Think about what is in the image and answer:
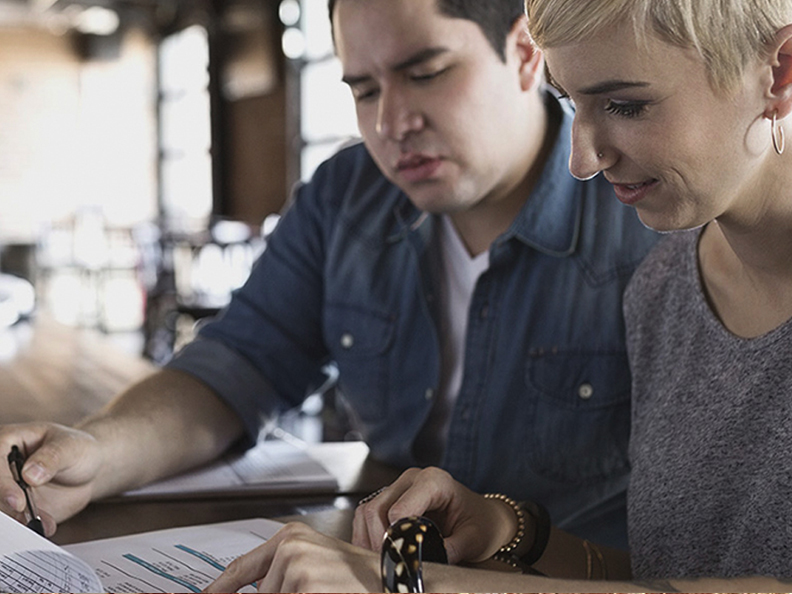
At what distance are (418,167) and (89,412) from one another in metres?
0.68

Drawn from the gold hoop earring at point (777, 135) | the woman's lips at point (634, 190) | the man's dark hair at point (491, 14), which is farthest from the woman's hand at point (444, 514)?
the man's dark hair at point (491, 14)

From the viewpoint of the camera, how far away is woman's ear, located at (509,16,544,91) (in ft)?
4.43

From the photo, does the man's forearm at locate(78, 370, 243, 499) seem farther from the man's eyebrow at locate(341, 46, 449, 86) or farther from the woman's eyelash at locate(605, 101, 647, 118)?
the woman's eyelash at locate(605, 101, 647, 118)

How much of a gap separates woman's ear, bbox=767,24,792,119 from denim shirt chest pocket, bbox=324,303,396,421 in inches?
29.9

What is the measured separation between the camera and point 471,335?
4.41 ft

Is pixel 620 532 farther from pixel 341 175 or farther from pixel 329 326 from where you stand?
pixel 341 175

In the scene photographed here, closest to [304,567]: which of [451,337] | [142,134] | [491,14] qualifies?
[451,337]

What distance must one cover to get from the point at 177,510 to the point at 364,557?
46 cm

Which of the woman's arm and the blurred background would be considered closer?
the woman's arm

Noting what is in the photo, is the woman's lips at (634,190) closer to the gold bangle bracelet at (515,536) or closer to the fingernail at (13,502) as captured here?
the gold bangle bracelet at (515,536)

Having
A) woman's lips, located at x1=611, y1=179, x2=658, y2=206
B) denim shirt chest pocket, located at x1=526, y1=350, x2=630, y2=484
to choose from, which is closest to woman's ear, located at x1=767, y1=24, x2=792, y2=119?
woman's lips, located at x1=611, y1=179, x2=658, y2=206

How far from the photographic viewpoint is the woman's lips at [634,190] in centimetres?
82

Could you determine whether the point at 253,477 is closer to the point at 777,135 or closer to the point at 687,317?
the point at 687,317

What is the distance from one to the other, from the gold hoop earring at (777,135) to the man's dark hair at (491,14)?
59 centimetres
